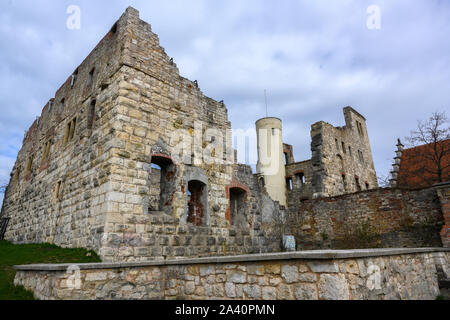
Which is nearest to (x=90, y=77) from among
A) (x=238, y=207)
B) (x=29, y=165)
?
(x=238, y=207)

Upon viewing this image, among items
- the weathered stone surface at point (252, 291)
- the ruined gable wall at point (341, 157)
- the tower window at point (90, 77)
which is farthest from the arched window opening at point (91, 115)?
the ruined gable wall at point (341, 157)

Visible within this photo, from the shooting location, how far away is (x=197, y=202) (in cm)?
927

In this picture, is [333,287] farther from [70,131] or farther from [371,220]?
[70,131]

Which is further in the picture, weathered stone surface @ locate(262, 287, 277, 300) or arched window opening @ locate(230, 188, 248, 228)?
arched window opening @ locate(230, 188, 248, 228)

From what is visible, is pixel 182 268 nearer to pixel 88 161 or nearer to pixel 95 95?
pixel 88 161

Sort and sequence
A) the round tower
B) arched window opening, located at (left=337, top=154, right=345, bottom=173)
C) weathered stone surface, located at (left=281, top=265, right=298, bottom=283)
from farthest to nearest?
1. the round tower
2. arched window opening, located at (left=337, top=154, right=345, bottom=173)
3. weathered stone surface, located at (left=281, top=265, right=298, bottom=283)

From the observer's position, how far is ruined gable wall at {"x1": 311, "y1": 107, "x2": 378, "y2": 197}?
17938mm

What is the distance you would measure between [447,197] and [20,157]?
69.5 feet

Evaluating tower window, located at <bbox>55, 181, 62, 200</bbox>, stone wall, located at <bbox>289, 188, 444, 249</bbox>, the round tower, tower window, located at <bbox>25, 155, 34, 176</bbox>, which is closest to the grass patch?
tower window, located at <bbox>55, 181, 62, 200</bbox>

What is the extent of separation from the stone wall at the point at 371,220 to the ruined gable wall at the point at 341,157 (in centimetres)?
495

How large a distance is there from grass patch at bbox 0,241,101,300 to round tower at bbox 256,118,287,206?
644 inches

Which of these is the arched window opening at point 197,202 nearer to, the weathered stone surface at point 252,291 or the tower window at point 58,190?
the tower window at point 58,190

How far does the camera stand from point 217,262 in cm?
446

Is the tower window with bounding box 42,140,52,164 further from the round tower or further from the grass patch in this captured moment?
the round tower
